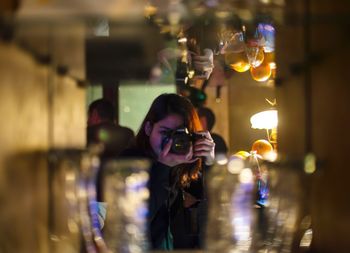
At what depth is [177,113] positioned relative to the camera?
1.94 feet

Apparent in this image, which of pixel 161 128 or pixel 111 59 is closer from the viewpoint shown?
pixel 111 59

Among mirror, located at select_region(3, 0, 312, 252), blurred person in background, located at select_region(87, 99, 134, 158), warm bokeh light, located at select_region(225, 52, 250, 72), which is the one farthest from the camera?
warm bokeh light, located at select_region(225, 52, 250, 72)

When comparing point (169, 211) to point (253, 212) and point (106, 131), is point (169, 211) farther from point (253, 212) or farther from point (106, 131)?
point (253, 212)

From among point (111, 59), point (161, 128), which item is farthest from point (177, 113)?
point (111, 59)

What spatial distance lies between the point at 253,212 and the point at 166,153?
0.57ft

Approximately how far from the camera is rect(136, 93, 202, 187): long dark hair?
0.59 metres

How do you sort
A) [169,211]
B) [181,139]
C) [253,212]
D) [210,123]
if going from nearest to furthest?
1. [253,212]
2. [181,139]
3. [169,211]
4. [210,123]

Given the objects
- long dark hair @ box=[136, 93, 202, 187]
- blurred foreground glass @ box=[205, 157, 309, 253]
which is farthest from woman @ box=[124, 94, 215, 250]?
blurred foreground glass @ box=[205, 157, 309, 253]

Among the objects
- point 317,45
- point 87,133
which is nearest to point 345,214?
point 317,45

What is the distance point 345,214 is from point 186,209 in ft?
0.91

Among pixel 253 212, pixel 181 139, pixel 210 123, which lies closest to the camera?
pixel 253 212

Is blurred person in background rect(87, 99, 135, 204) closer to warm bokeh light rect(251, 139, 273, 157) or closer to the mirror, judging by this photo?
the mirror

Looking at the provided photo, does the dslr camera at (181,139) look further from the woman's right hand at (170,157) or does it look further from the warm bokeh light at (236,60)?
the warm bokeh light at (236,60)

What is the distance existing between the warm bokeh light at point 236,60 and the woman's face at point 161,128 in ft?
0.31
